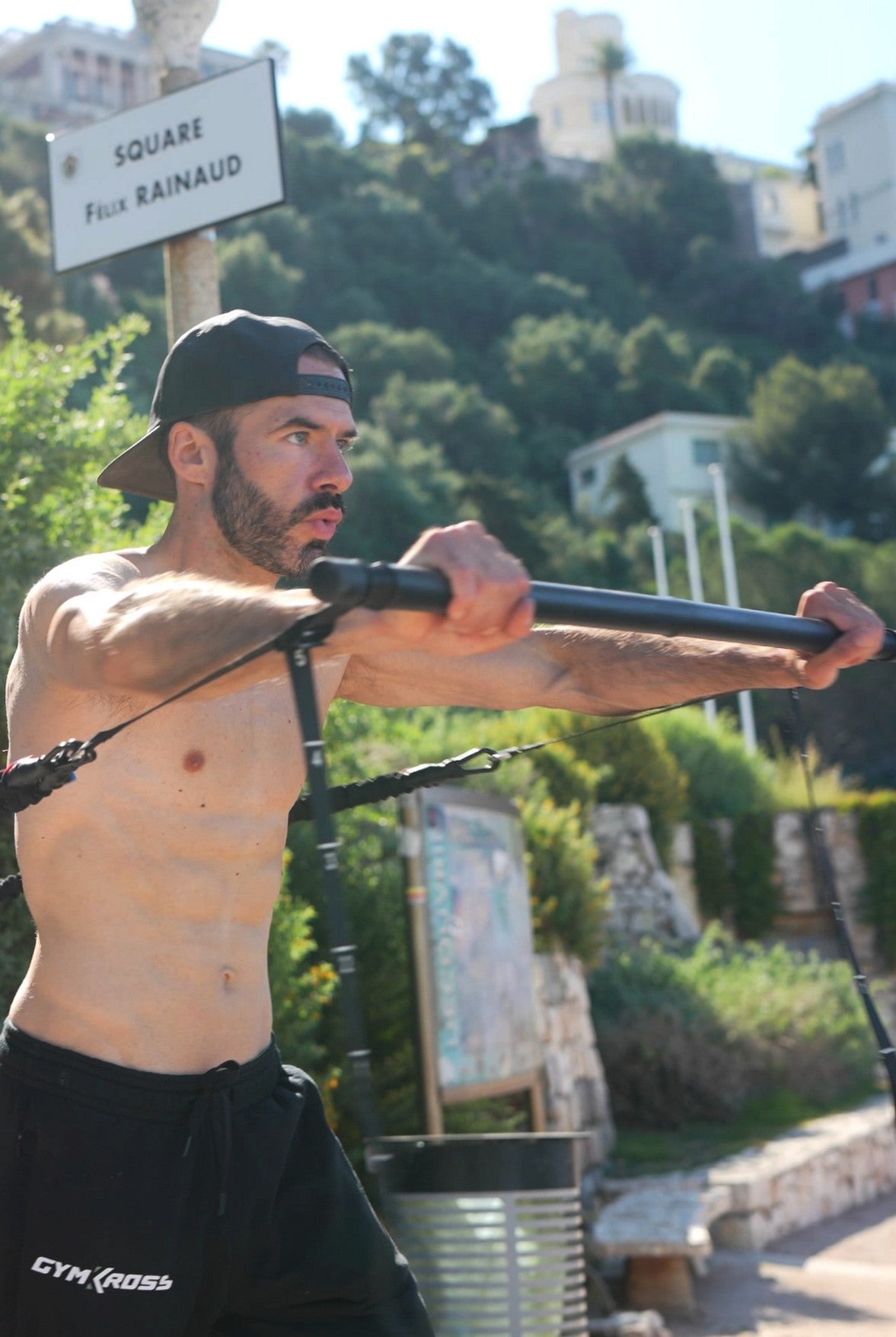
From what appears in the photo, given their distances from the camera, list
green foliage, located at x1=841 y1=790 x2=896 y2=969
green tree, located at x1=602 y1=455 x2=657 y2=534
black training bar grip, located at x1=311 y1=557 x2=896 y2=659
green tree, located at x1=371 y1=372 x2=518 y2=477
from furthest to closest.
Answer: green tree, located at x1=602 y1=455 x2=657 y2=534
green tree, located at x1=371 y1=372 x2=518 y2=477
green foliage, located at x1=841 y1=790 x2=896 y2=969
black training bar grip, located at x1=311 y1=557 x2=896 y2=659

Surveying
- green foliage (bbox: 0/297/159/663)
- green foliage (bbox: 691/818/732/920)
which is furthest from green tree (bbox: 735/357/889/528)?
green foliage (bbox: 0/297/159/663)

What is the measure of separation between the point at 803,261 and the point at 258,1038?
88449 mm

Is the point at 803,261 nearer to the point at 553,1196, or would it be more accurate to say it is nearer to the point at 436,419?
the point at 436,419

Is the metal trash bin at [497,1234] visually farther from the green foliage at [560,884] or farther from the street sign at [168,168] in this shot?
the green foliage at [560,884]

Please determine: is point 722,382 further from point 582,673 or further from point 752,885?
point 582,673

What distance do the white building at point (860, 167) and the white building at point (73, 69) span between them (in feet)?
105

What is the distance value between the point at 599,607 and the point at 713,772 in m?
20.7

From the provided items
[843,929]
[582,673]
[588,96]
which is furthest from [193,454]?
[588,96]

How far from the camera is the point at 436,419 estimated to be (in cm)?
5584

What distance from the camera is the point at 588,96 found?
11244cm

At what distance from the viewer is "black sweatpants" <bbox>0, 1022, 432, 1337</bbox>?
229cm

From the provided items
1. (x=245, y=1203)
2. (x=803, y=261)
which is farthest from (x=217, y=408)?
(x=803, y=261)

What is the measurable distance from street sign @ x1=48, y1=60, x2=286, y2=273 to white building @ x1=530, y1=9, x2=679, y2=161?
109 metres

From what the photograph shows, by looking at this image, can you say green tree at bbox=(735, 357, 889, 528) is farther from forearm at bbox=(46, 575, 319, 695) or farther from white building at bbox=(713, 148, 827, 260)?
forearm at bbox=(46, 575, 319, 695)
